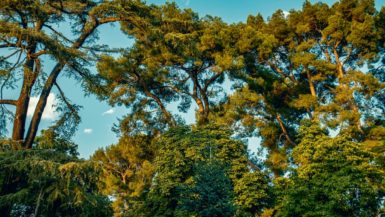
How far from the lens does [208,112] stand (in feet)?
72.6

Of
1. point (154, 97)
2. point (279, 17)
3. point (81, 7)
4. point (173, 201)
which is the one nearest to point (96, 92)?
point (81, 7)

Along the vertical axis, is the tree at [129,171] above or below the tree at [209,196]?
above

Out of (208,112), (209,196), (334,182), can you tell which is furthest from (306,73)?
(209,196)

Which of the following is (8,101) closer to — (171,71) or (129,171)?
(171,71)

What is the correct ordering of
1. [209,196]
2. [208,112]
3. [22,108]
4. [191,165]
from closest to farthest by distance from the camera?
[22,108] < [209,196] < [191,165] < [208,112]

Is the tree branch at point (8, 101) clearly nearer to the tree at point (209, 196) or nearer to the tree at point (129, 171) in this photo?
the tree at point (209, 196)

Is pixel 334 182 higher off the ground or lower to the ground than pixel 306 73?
lower

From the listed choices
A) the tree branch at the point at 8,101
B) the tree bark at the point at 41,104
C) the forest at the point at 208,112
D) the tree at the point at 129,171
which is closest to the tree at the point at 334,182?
the forest at the point at 208,112

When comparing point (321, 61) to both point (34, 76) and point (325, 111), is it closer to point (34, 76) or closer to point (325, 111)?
point (325, 111)

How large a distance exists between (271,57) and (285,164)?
282 inches

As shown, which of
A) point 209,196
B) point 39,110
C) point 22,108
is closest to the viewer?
point 22,108

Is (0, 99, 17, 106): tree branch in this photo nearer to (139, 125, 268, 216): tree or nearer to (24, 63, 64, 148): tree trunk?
(24, 63, 64, 148): tree trunk

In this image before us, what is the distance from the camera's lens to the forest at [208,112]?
8391 mm

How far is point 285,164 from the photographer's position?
19.8m
